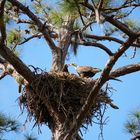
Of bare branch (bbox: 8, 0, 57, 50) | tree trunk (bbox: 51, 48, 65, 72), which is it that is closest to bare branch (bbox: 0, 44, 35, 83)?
bare branch (bbox: 8, 0, 57, 50)

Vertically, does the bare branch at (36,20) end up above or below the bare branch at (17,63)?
above

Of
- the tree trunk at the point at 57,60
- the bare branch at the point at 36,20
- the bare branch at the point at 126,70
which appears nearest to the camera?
the bare branch at the point at 126,70

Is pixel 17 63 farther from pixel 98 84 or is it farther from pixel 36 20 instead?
pixel 98 84

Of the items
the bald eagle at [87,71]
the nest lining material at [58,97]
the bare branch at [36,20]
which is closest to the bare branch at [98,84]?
the nest lining material at [58,97]

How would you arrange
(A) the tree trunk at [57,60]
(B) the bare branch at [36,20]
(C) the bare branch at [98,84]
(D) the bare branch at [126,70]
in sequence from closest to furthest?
1. (C) the bare branch at [98,84]
2. (D) the bare branch at [126,70]
3. (B) the bare branch at [36,20]
4. (A) the tree trunk at [57,60]

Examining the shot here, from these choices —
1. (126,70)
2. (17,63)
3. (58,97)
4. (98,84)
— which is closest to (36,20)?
(17,63)

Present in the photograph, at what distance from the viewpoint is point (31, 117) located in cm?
382

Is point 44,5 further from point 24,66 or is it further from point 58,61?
point 24,66

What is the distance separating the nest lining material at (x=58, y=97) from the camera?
12.0 feet

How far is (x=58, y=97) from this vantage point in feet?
12.0

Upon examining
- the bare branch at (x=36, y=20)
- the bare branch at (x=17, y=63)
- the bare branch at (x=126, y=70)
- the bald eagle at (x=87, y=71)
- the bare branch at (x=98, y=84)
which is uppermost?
the bald eagle at (x=87, y=71)

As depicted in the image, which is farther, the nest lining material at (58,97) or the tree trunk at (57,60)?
the tree trunk at (57,60)

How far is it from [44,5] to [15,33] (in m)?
0.52

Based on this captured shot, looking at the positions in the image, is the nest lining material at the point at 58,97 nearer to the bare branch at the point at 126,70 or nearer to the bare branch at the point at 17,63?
the bare branch at the point at 17,63
